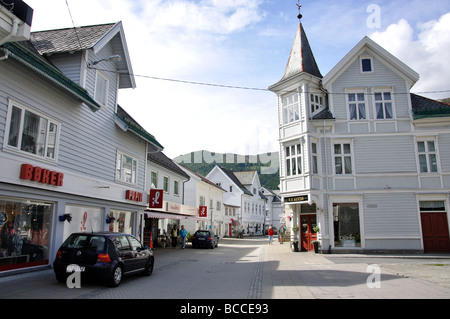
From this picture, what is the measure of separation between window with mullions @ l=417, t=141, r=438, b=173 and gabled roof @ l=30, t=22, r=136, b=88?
1727 cm

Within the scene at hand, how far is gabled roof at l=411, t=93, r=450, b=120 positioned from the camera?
806 inches

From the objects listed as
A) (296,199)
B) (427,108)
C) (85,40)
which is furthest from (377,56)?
(85,40)

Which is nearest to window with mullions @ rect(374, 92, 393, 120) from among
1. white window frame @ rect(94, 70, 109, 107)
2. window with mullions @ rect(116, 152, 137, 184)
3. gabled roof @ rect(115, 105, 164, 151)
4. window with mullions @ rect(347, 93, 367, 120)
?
window with mullions @ rect(347, 93, 367, 120)

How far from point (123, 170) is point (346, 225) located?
13.2 metres

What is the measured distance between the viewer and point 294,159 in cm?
2161

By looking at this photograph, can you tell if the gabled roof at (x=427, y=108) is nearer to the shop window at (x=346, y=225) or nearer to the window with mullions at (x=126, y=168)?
the shop window at (x=346, y=225)

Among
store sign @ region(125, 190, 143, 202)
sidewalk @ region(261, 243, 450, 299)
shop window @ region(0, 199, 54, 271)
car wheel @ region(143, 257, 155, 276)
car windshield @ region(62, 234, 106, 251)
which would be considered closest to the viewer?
sidewalk @ region(261, 243, 450, 299)

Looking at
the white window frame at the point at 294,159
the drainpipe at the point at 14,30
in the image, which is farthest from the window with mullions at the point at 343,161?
the drainpipe at the point at 14,30

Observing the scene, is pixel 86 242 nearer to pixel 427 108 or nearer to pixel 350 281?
pixel 350 281

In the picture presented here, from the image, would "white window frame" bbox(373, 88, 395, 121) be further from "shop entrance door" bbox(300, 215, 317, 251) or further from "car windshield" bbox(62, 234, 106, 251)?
"car windshield" bbox(62, 234, 106, 251)

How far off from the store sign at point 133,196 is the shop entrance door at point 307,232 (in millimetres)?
10537

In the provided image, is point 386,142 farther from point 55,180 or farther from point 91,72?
point 55,180
